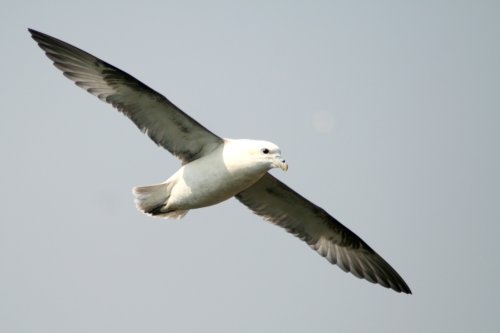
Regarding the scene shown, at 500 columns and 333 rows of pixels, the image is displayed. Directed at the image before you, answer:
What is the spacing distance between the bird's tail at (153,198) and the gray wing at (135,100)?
1.65ft

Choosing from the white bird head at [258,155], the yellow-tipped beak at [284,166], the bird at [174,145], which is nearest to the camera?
the yellow-tipped beak at [284,166]

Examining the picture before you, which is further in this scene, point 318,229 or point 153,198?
point 318,229

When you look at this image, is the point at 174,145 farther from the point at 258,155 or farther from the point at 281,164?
the point at 281,164

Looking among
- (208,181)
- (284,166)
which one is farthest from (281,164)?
(208,181)

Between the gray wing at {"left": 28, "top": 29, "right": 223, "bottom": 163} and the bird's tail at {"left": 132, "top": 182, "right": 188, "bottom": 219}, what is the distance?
50cm

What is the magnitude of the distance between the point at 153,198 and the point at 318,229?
9.65ft

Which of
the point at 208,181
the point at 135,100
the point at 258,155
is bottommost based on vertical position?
the point at 208,181

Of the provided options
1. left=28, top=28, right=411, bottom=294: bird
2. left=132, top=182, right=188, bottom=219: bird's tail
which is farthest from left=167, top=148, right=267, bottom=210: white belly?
left=132, top=182, right=188, bottom=219: bird's tail

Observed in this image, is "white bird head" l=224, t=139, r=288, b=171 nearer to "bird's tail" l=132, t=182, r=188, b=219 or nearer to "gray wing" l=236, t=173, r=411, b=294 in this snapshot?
"bird's tail" l=132, t=182, r=188, b=219

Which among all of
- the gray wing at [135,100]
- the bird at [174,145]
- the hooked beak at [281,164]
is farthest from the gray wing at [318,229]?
the hooked beak at [281,164]

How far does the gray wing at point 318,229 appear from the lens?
1103cm

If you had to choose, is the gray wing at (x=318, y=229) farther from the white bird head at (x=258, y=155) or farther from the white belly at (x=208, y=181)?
the white bird head at (x=258, y=155)

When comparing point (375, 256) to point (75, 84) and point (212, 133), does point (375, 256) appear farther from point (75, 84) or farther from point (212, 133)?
point (75, 84)

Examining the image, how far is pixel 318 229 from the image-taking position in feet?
38.0
